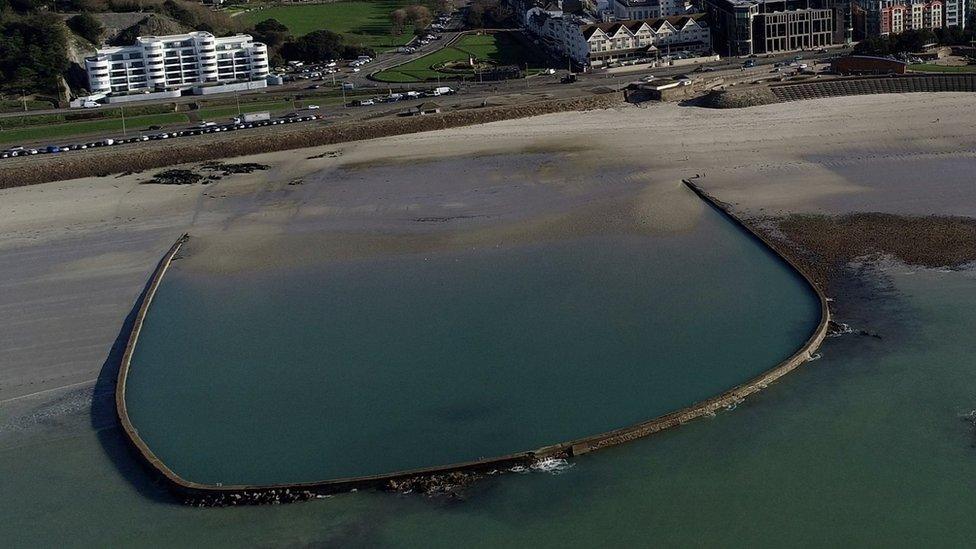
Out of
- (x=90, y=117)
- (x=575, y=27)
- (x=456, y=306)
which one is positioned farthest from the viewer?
(x=575, y=27)

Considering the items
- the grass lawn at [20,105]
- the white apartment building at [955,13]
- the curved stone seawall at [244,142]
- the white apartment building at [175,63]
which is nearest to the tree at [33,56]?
the grass lawn at [20,105]

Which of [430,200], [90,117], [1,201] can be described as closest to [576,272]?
[430,200]

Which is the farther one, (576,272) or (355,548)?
(576,272)

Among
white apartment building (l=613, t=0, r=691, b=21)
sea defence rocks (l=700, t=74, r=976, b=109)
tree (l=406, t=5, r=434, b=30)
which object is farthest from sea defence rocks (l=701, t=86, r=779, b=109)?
tree (l=406, t=5, r=434, b=30)

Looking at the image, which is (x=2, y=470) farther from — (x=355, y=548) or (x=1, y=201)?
(x=1, y=201)

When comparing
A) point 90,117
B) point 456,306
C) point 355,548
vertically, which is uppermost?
point 90,117

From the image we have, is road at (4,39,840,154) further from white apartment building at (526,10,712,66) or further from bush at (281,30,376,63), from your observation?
bush at (281,30,376,63)

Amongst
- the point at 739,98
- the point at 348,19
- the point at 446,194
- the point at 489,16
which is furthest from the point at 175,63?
the point at 739,98
